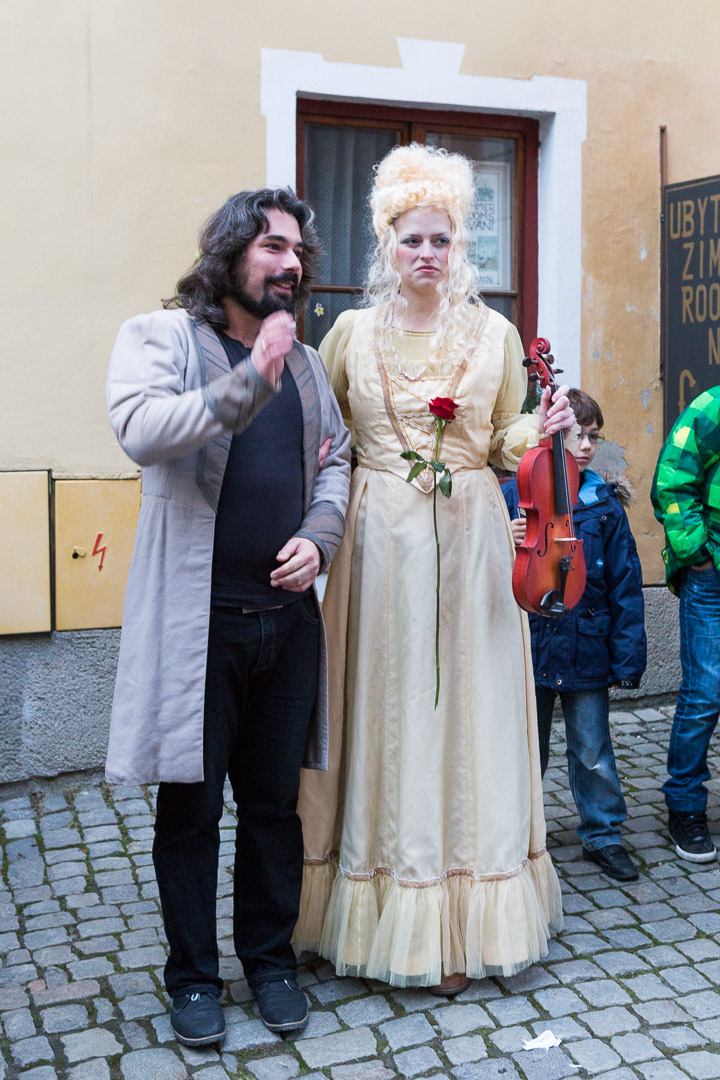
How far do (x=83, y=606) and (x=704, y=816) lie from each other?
264 centimetres

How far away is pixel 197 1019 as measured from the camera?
298 centimetres

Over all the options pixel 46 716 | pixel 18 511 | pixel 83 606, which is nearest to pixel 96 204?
pixel 18 511

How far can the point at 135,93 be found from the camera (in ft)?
15.8

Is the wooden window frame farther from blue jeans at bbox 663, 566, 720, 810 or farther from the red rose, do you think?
the red rose

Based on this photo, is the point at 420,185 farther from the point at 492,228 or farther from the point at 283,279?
the point at 492,228

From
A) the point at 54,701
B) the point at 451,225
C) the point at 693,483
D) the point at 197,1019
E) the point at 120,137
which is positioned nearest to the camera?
the point at 197,1019

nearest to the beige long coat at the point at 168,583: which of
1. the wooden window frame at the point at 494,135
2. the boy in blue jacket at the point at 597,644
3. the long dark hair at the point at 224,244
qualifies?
the long dark hair at the point at 224,244

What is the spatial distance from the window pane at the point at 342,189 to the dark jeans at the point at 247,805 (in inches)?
110

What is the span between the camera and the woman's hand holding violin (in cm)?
311

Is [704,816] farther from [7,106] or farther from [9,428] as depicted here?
[7,106]

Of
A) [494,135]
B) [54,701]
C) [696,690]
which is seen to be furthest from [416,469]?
[494,135]

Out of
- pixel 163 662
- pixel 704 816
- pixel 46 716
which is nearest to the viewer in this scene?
pixel 163 662

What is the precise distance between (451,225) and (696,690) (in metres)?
1.98

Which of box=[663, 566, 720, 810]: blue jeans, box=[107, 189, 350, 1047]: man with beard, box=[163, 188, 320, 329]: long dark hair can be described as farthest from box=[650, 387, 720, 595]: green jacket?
box=[163, 188, 320, 329]: long dark hair
